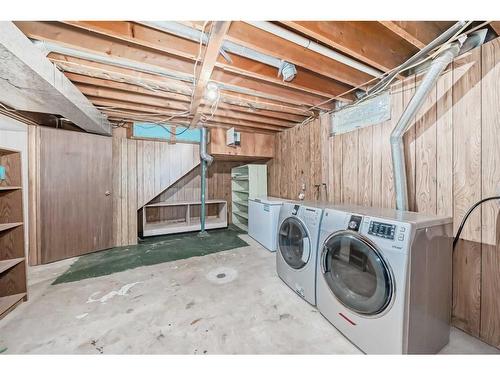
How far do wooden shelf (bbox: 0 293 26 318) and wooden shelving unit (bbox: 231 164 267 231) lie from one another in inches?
121

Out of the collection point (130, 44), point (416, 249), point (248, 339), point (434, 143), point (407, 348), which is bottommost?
point (248, 339)

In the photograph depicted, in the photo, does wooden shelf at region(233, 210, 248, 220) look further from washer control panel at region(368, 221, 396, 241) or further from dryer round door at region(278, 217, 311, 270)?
washer control panel at region(368, 221, 396, 241)

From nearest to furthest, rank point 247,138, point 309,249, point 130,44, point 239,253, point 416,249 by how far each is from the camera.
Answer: point 416,249
point 130,44
point 309,249
point 239,253
point 247,138

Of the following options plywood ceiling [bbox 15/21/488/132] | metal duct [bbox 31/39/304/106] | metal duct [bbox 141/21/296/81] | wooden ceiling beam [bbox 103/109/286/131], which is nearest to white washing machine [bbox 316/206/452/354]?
plywood ceiling [bbox 15/21/488/132]

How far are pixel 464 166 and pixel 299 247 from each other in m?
1.37

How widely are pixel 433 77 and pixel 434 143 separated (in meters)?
0.50

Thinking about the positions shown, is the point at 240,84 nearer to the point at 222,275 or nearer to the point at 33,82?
the point at 33,82

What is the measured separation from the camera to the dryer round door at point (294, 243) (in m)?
1.69

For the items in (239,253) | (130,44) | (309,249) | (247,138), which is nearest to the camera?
(130,44)

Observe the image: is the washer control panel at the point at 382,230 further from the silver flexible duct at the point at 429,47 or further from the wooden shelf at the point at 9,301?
the wooden shelf at the point at 9,301

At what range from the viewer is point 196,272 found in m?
2.28

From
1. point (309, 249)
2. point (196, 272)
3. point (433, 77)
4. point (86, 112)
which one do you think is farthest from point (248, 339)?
point (86, 112)

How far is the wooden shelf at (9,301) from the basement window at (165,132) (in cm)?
239
